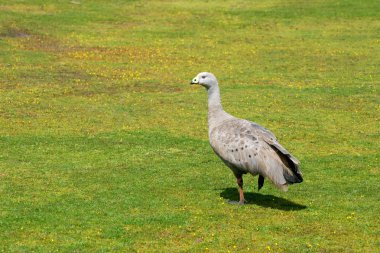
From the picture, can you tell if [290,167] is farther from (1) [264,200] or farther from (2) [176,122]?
(2) [176,122]

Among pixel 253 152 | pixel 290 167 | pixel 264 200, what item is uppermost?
pixel 253 152

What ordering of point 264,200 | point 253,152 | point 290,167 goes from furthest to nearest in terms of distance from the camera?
point 264,200
point 253,152
point 290,167

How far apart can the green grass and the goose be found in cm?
93

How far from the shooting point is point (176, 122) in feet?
90.2

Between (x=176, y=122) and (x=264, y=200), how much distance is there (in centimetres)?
890

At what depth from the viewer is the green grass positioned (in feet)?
55.9

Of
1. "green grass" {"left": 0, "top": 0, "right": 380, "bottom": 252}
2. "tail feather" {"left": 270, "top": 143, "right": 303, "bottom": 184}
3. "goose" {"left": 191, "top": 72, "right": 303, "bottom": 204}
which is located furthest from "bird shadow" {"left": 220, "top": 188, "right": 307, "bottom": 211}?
"tail feather" {"left": 270, "top": 143, "right": 303, "bottom": 184}

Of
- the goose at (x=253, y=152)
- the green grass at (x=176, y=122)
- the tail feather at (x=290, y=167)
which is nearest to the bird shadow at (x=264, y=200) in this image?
the green grass at (x=176, y=122)

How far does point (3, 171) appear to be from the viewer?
2150 cm

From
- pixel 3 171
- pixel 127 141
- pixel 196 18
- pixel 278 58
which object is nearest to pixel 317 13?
pixel 196 18

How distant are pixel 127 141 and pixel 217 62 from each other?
569 inches

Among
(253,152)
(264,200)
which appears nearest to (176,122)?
(264,200)

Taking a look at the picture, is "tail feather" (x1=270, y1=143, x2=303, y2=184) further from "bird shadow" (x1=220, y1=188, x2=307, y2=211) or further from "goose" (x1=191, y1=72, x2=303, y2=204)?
"bird shadow" (x1=220, y1=188, x2=307, y2=211)

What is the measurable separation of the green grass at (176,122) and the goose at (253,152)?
933 mm
